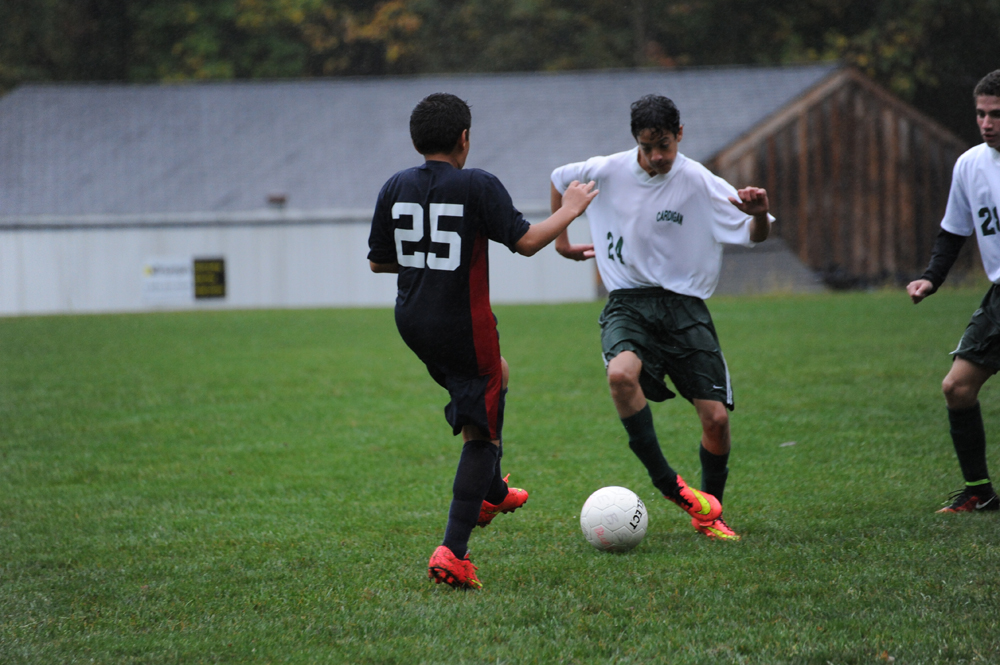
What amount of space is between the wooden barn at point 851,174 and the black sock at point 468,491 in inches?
1062

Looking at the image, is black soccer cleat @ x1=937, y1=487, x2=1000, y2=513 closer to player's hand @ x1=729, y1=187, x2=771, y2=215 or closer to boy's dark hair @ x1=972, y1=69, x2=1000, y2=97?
player's hand @ x1=729, y1=187, x2=771, y2=215

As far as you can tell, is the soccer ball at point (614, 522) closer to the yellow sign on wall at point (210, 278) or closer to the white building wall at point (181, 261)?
the white building wall at point (181, 261)

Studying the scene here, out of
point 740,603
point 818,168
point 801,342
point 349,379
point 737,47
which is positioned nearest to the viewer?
point 740,603

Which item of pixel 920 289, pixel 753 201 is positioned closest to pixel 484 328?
pixel 753 201

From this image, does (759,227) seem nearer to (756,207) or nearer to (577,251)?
(756,207)

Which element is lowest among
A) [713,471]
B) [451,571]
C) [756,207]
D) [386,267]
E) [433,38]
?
[451,571]

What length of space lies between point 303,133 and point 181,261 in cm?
642

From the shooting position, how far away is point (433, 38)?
41875 millimetres

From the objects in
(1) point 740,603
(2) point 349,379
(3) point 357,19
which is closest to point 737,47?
(3) point 357,19

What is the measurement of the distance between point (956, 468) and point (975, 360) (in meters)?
1.31

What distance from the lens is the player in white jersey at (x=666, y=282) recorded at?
4879 millimetres

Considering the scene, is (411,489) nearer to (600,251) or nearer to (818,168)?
(600,251)

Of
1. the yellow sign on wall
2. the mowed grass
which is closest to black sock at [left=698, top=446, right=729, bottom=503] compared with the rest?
the mowed grass

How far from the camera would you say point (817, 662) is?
322cm
